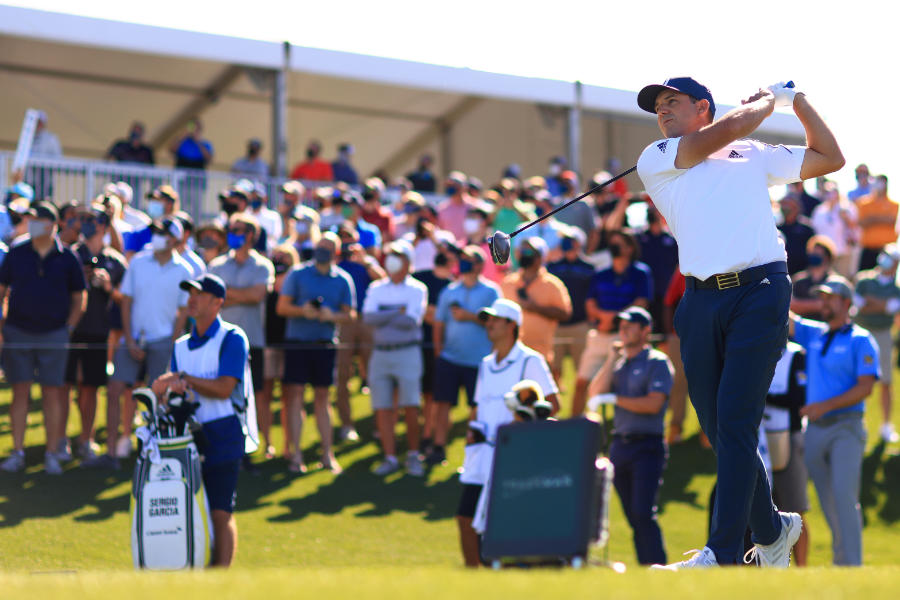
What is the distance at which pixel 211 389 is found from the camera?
24.9 ft

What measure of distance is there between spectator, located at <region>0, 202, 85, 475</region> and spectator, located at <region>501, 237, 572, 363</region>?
4010 mm

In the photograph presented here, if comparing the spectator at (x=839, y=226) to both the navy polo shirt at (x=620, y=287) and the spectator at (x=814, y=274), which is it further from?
the navy polo shirt at (x=620, y=287)

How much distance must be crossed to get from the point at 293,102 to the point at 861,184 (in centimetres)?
985

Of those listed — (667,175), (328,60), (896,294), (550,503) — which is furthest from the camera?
(328,60)

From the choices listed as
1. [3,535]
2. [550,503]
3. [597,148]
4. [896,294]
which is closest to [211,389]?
[3,535]

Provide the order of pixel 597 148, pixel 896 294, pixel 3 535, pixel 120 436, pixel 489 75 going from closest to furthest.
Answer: pixel 3 535, pixel 120 436, pixel 896 294, pixel 489 75, pixel 597 148

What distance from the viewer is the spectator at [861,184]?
18406 millimetres

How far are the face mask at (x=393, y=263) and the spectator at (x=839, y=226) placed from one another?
8628 millimetres

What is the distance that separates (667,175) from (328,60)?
46.9ft

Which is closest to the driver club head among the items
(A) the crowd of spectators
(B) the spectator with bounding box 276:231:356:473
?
(A) the crowd of spectators

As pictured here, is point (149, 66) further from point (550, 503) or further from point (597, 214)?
point (550, 503)

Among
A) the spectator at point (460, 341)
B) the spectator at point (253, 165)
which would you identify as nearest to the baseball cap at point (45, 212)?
the spectator at point (460, 341)

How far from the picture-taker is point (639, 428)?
8.90m

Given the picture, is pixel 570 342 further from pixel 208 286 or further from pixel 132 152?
pixel 132 152
